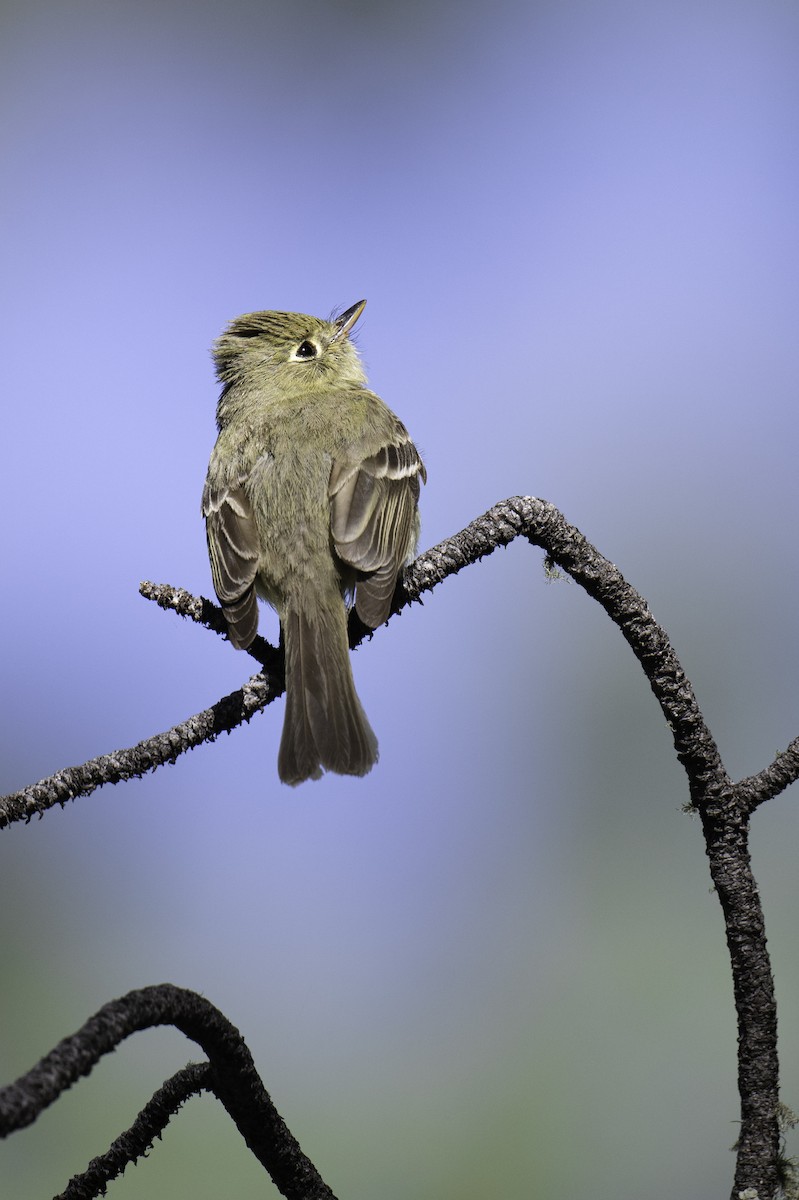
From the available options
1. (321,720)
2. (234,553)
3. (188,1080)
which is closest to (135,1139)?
(188,1080)

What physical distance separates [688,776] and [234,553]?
6.47 ft

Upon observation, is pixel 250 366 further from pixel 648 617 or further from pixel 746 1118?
pixel 746 1118

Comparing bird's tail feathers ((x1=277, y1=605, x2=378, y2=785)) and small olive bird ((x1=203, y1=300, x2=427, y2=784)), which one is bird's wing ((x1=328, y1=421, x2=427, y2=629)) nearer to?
small olive bird ((x1=203, y1=300, x2=427, y2=784))

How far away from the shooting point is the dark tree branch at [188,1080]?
Result: 4.01ft

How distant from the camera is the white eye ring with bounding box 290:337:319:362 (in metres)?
4.86

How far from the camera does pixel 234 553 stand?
143 inches

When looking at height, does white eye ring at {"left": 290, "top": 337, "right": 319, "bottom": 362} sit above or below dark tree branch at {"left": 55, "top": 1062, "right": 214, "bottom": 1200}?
above

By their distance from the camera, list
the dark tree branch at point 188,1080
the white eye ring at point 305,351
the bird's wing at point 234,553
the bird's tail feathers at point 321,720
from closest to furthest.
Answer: the dark tree branch at point 188,1080
the bird's tail feathers at point 321,720
the bird's wing at point 234,553
the white eye ring at point 305,351

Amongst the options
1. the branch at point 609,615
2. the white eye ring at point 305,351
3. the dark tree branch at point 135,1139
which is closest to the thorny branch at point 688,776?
the branch at point 609,615

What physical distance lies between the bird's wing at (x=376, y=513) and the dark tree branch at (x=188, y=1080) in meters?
1.67

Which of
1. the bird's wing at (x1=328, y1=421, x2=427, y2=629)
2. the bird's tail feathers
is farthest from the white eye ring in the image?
the bird's tail feathers

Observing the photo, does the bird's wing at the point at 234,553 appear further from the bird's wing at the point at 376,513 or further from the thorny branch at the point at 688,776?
the thorny branch at the point at 688,776

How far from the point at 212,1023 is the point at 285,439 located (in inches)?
106

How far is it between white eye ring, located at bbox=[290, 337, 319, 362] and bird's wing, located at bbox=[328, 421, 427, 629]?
0.83m
